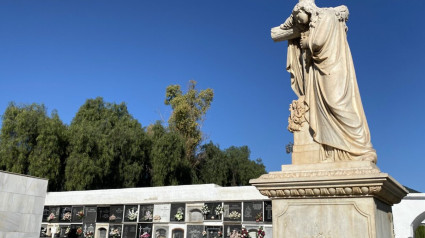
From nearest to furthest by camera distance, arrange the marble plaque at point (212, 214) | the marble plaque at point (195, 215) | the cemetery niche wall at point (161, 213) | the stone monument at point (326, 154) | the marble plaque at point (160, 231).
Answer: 1. the stone monument at point (326, 154)
2. the cemetery niche wall at point (161, 213)
3. the marble plaque at point (212, 214)
4. the marble plaque at point (195, 215)
5. the marble plaque at point (160, 231)

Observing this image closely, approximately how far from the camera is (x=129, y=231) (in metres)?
15.1

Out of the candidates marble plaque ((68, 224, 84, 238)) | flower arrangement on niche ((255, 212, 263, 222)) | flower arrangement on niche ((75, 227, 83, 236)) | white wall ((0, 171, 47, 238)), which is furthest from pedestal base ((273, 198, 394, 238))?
marble plaque ((68, 224, 84, 238))

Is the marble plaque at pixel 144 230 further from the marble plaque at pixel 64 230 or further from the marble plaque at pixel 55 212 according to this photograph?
the marble plaque at pixel 55 212

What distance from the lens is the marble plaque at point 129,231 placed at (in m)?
15.0

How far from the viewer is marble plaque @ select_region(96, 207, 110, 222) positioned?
15.6 m

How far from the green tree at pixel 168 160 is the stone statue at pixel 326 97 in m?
21.5

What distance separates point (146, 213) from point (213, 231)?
9.46 ft

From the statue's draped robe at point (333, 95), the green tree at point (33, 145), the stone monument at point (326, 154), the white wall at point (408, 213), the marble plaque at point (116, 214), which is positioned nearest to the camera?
the stone monument at point (326, 154)

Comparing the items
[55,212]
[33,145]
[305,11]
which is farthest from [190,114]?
[305,11]

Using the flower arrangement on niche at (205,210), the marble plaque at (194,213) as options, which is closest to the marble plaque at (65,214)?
the marble plaque at (194,213)

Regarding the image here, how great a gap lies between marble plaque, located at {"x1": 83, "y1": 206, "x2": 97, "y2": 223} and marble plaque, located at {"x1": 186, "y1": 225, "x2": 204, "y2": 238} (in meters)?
4.25

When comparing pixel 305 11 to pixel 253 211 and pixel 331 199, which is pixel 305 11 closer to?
pixel 331 199

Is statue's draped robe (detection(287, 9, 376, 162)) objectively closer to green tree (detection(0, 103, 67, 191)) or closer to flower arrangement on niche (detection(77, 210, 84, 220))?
flower arrangement on niche (detection(77, 210, 84, 220))

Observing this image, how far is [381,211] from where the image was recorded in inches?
163
